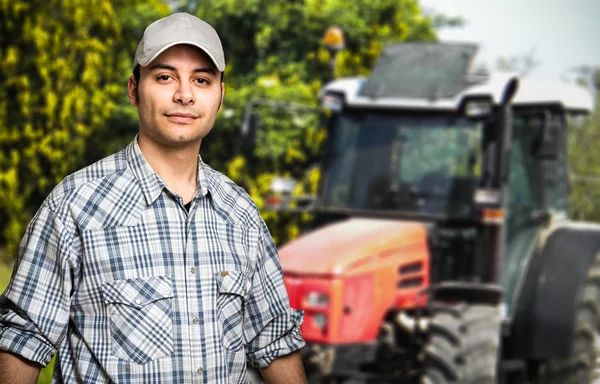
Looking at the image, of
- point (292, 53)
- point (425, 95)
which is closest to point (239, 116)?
point (292, 53)

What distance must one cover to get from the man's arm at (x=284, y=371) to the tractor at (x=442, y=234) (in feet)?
12.2

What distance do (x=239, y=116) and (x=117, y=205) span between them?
39.1ft

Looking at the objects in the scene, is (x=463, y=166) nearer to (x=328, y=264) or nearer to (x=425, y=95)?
(x=425, y=95)

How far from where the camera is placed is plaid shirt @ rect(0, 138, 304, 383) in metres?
1.85

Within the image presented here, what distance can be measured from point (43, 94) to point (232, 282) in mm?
11053

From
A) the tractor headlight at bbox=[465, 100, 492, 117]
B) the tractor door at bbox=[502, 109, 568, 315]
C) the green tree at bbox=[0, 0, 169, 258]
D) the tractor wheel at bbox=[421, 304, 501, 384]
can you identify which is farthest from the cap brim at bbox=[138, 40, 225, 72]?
the green tree at bbox=[0, 0, 169, 258]

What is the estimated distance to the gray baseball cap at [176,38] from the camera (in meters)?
1.93

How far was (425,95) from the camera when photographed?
685cm

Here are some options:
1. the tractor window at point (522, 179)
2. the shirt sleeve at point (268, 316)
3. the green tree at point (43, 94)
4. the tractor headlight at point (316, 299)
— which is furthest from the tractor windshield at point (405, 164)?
the green tree at point (43, 94)

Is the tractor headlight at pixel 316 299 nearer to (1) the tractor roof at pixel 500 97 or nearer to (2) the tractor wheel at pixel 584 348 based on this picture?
(1) the tractor roof at pixel 500 97

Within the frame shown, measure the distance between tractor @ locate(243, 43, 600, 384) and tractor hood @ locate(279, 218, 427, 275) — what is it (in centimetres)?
1

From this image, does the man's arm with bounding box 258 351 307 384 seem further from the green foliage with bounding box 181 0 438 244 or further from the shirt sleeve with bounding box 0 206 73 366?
the green foliage with bounding box 181 0 438 244

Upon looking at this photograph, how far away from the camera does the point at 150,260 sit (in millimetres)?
1902

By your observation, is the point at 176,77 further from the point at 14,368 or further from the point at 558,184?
the point at 558,184
